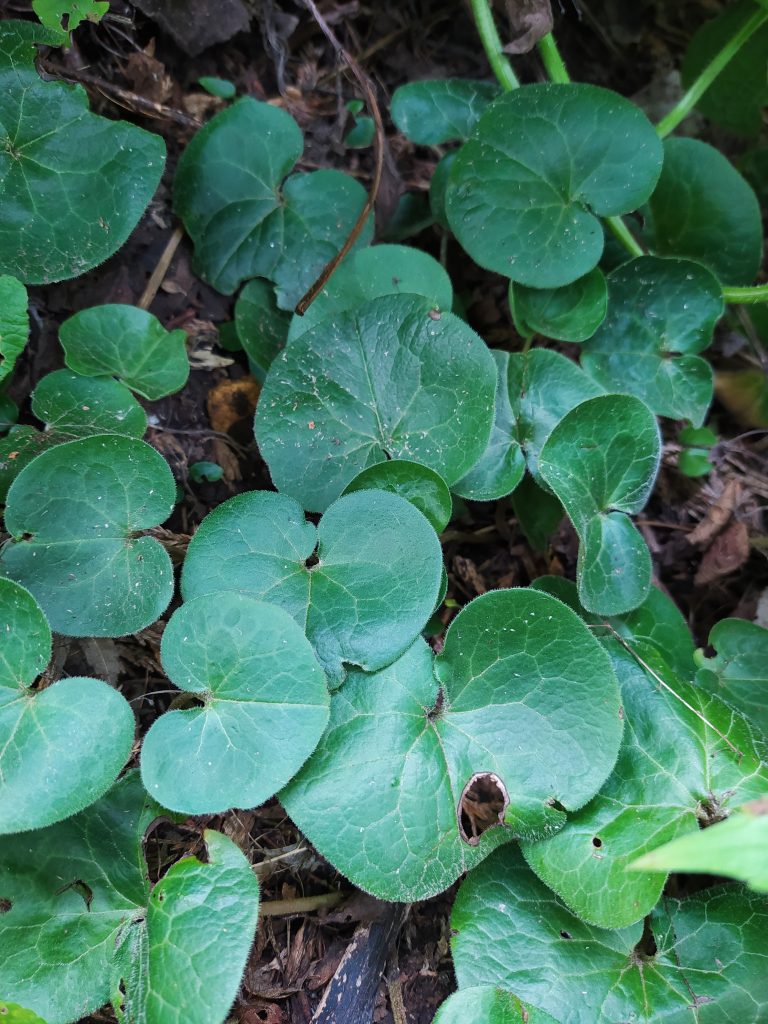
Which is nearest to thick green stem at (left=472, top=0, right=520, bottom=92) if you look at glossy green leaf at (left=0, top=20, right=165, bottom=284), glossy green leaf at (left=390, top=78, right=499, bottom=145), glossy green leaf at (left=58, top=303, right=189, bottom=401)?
glossy green leaf at (left=390, top=78, right=499, bottom=145)

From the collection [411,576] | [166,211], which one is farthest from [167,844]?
[166,211]

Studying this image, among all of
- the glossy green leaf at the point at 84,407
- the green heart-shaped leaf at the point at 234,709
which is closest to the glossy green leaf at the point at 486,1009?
the green heart-shaped leaf at the point at 234,709

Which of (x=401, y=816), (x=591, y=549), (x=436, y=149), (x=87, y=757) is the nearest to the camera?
(x=87, y=757)

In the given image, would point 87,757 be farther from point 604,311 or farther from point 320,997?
point 604,311

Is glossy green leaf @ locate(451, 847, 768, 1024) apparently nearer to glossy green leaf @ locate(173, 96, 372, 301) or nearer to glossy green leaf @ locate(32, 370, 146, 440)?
glossy green leaf @ locate(32, 370, 146, 440)

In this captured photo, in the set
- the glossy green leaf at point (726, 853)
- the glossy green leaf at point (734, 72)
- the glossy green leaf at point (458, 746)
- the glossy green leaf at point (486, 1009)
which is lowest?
the glossy green leaf at point (486, 1009)

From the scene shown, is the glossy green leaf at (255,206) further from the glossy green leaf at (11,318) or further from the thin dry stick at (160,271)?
the glossy green leaf at (11,318)
